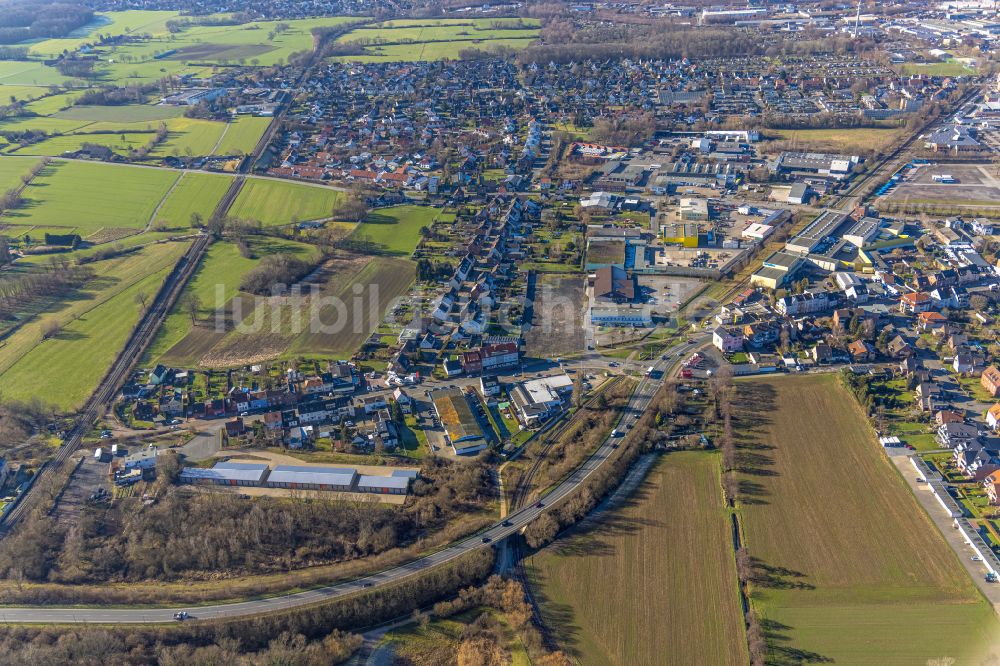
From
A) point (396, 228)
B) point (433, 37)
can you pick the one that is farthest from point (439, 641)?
point (433, 37)

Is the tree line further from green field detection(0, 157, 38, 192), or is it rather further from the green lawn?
green field detection(0, 157, 38, 192)

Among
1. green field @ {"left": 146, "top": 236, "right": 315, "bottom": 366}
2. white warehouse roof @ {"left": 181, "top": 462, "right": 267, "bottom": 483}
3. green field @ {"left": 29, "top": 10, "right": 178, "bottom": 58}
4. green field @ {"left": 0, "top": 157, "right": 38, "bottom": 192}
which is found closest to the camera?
white warehouse roof @ {"left": 181, "top": 462, "right": 267, "bottom": 483}

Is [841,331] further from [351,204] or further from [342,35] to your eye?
[342,35]

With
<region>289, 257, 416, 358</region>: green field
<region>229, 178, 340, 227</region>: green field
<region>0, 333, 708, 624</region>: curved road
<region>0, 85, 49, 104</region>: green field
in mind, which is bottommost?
<region>0, 333, 708, 624</region>: curved road

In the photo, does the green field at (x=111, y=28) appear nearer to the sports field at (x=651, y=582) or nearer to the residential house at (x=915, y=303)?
the sports field at (x=651, y=582)

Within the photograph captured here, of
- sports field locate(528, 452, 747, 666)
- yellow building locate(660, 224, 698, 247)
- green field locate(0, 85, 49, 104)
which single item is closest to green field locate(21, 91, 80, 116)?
green field locate(0, 85, 49, 104)

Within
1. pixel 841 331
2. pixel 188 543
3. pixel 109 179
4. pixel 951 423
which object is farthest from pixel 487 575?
pixel 109 179
